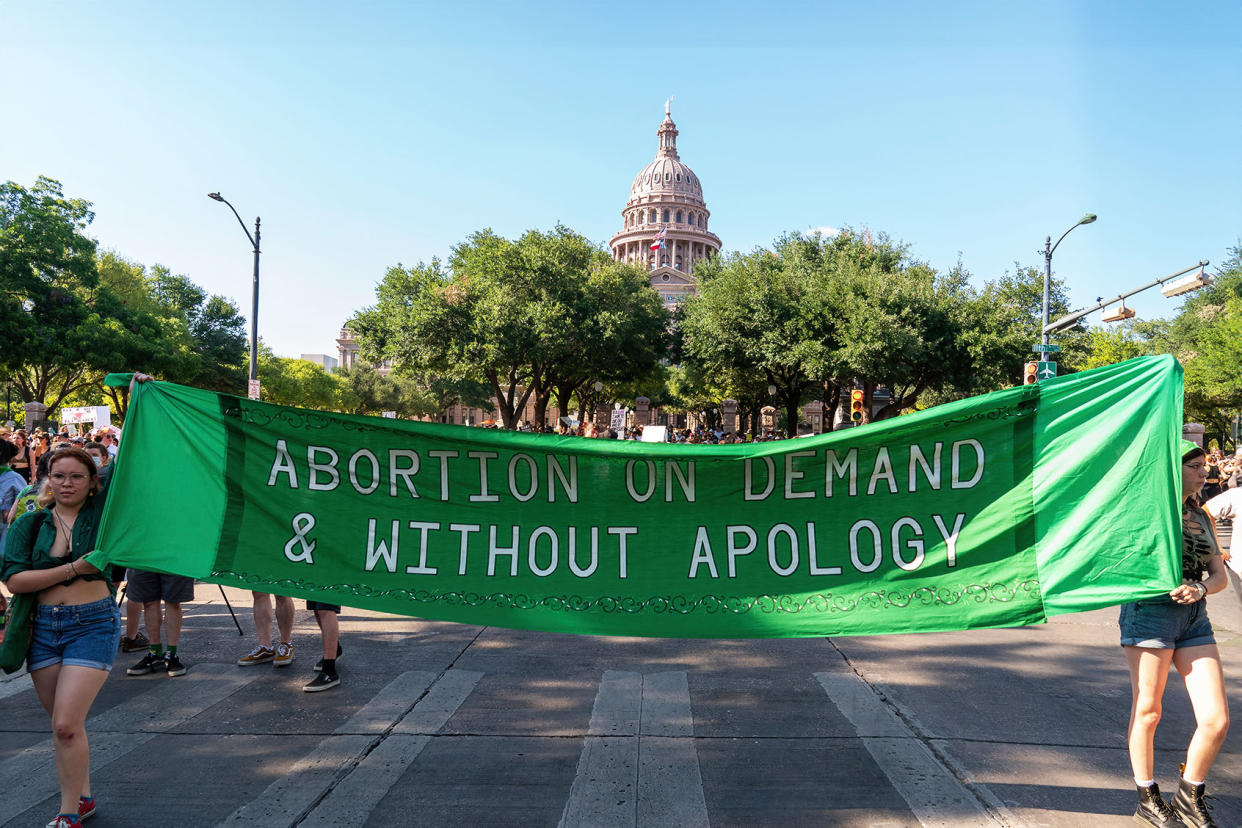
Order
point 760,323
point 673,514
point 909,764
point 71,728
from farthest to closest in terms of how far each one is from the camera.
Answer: point 760,323
point 909,764
point 673,514
point 71,728

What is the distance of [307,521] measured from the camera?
171 inches

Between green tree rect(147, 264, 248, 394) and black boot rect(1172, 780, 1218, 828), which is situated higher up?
green tree rect(147, 264, 248, 394)

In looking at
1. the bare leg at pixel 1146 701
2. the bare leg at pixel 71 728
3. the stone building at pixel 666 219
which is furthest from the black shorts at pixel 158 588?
the stone building at pixel 666 219

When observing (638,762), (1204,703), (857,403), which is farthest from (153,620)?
(857,403)

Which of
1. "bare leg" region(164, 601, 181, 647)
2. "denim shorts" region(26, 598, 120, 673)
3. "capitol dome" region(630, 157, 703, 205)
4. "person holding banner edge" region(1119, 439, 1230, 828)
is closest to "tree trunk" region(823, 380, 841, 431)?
"bare leg" region(164, 601, 181, 647)

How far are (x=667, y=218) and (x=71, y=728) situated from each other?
131658 mm

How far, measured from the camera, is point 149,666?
20.2 ft

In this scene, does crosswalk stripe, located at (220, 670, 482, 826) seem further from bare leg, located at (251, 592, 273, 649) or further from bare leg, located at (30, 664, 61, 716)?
bare leg, located at (251, 592, 273, 649)

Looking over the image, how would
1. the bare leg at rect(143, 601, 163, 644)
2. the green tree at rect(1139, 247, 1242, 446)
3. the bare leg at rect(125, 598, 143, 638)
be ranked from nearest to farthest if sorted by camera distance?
the bare leg at rect(143, 601, 163, 644)
the bare leg at rect(125, 598, 143, 638)
the green tree at rect(1139, 247, 1242, 446)

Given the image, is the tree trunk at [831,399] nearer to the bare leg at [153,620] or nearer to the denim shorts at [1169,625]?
the bare leg at [153,620]

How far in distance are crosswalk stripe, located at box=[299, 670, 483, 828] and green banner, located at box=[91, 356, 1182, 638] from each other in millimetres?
911

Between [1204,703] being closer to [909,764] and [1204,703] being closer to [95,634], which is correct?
[909,764]

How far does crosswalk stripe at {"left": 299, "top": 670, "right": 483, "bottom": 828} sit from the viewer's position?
3.85 meters

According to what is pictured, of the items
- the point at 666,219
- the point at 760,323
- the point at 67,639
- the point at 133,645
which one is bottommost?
the point at 133,645
